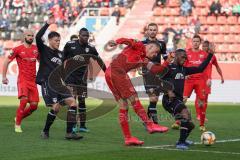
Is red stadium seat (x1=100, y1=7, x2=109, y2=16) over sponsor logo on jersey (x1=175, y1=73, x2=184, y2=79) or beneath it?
over

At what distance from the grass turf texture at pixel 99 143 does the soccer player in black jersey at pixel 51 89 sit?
338 mm

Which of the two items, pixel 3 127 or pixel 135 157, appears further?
pixel 3 127

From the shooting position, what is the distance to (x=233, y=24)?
1508 inches

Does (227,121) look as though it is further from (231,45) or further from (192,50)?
(231,45)

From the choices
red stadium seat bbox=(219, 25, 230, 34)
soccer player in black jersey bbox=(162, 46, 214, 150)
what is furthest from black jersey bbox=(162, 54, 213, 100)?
red stadium seat bbox=(219, 25, 230, 34)

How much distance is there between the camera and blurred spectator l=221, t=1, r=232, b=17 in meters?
38.8

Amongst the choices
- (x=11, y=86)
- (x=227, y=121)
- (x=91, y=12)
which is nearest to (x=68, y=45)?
(x=227, y=121)

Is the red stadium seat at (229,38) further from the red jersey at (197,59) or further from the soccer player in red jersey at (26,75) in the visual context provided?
the soccer player in red jersey at (26,75)

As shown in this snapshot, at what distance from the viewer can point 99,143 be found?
46.0ft

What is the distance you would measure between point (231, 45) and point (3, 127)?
21.8 meters

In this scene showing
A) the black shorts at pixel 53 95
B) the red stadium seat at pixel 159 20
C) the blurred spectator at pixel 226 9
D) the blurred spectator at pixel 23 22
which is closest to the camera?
the black shorts at pixel 53 95

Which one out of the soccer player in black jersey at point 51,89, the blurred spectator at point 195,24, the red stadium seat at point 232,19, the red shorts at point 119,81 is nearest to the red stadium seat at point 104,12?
the blurred spectator at point 195,24

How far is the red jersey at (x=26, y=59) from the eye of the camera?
16.2 m

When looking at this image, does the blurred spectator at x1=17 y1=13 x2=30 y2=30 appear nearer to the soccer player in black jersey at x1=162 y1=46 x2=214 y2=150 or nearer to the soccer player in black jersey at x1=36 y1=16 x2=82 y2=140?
the soccer player in black jersey at x1=36 y1=16 x2=82 y2=140
